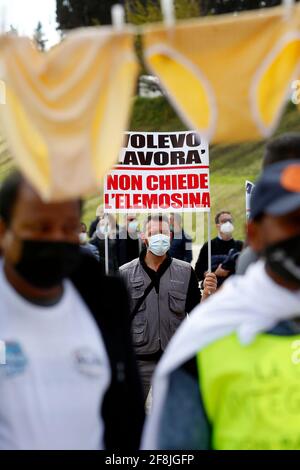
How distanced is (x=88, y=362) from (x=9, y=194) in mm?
561

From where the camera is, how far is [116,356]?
113 inches

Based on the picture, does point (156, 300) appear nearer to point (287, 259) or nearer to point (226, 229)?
point (226, 229)

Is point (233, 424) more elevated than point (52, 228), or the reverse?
point (52, 228)

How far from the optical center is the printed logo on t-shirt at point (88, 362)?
273cm

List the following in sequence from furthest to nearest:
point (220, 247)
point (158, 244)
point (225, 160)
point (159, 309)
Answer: point (225, 160) → point (220, 247) → point (158, 244) → point (159, 309)

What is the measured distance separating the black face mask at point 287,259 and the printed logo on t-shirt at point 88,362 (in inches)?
23.1

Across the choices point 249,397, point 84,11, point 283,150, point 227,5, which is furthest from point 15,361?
point 84,11

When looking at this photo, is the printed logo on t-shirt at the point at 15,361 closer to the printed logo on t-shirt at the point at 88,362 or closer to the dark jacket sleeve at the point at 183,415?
the printed logo on t-shirt at the point at 88,362

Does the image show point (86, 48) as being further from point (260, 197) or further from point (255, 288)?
point (255, 288)

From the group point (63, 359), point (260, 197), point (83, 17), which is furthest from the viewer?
A: point (83, 17)

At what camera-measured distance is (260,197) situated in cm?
289

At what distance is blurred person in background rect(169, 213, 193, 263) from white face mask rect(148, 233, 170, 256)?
3.78 meters

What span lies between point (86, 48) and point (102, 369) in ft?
3.08
